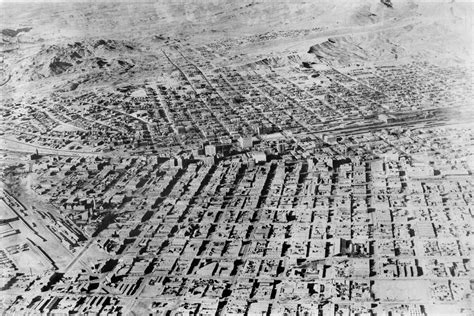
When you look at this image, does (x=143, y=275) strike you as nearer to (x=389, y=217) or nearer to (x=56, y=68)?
(x=389, y=217)

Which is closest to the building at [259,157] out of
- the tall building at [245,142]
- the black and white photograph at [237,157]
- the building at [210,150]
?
the black and white photograph at [237,157]

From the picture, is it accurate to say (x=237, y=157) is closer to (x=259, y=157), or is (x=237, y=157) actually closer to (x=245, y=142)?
(x=259, y=157)

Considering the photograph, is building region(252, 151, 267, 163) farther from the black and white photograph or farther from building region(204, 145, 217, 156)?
building region(204, 145, 217, 156)

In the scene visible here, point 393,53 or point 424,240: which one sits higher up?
point 393,53

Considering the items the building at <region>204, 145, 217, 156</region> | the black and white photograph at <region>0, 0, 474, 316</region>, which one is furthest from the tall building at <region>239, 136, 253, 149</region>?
the building at <region>204, 145, 217, 156</region>

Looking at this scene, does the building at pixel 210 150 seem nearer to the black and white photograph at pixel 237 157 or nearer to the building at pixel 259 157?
the black and white photograph at pixel 237 157

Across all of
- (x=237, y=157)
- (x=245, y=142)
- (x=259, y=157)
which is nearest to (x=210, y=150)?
(x=237, y=157)

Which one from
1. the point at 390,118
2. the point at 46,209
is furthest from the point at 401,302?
the point at 390,118

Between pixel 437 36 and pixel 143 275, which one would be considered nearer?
pixel 143 275

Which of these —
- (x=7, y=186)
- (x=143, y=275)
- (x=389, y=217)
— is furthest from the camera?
(x=7, y=186)

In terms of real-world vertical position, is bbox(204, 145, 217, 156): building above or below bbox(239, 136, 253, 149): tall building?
below

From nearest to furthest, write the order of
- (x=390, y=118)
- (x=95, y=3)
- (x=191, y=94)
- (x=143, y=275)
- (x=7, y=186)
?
(x=143, y=275) → (x=7, y=186) → (x=390, y=118) → (x=191, y=94) → (x=95, y=3)
